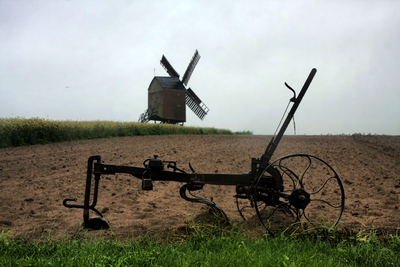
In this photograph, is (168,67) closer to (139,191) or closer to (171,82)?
(171,82)

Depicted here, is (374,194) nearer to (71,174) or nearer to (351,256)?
(351,256)

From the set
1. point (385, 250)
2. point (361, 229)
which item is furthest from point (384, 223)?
point (385, 250)

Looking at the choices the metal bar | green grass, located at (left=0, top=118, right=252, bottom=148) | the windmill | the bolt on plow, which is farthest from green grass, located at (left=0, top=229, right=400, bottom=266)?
the windmill

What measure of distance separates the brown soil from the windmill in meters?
18.3

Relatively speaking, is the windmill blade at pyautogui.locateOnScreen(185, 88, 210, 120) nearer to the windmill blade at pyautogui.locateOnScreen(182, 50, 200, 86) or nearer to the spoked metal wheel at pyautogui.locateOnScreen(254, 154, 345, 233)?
Result: the windmill blade at pyautogui.locateOnScreen(182, 50, 200, 86)

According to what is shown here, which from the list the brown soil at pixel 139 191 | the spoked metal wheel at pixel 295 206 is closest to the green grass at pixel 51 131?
the brown soil at pixel 139 191

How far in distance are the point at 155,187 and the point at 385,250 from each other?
17.4 ft

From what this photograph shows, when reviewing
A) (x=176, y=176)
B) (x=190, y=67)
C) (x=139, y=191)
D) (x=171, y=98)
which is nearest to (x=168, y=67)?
(x=190, y=67)

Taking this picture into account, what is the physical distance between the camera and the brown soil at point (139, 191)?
507 cm

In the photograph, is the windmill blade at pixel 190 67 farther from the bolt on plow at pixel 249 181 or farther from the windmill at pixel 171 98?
the bolt on plow at pixel 249 181

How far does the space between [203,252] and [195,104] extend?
106ft

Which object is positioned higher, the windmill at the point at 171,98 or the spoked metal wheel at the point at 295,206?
the windmill at the point at 171,98

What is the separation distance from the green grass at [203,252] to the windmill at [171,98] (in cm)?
2786

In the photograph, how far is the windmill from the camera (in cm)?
3206
